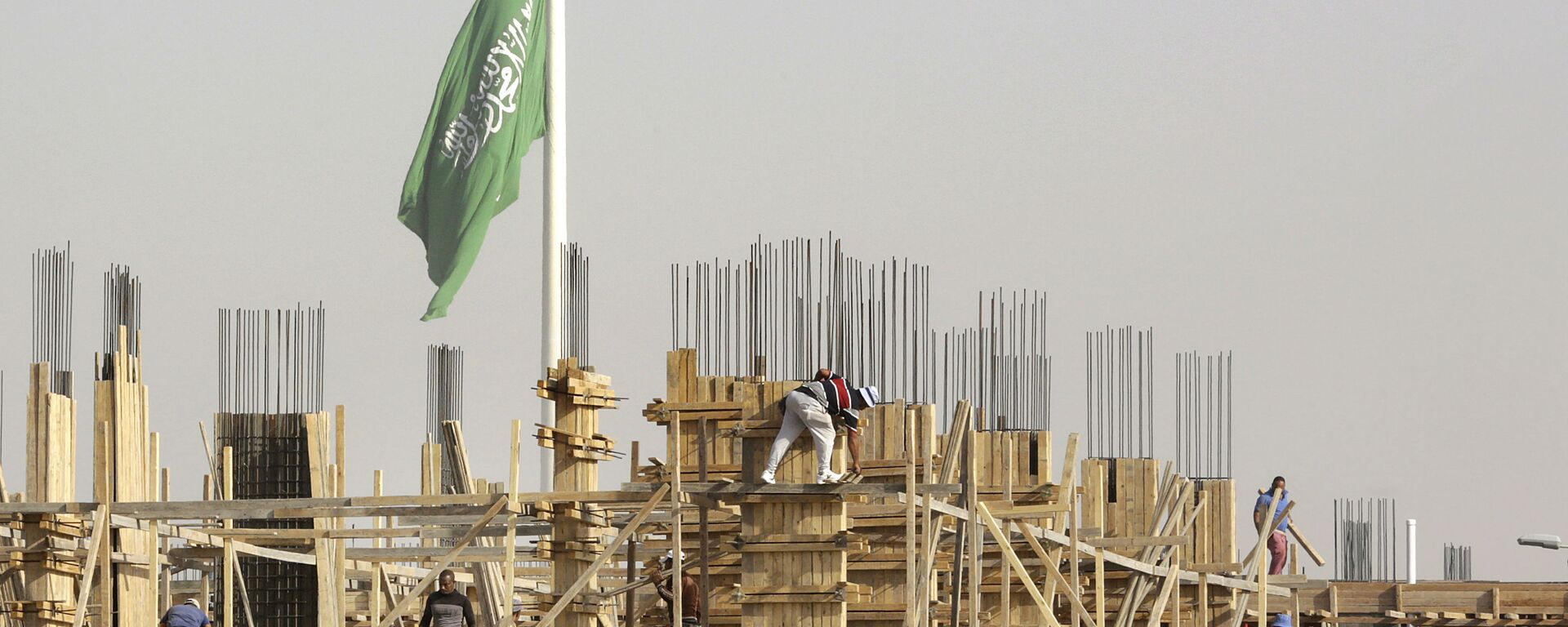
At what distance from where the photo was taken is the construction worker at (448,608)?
2534cm

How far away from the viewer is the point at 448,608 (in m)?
25.4

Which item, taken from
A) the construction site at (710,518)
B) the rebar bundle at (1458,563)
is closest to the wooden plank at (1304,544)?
the construction site at (710,518)

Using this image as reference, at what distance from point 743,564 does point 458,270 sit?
18527 millimetres

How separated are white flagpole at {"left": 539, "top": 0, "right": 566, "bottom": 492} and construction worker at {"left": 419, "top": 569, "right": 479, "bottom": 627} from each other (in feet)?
40.5

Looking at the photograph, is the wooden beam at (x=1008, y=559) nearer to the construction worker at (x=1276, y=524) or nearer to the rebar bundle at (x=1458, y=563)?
the construction worker at (x=1276, y=524)

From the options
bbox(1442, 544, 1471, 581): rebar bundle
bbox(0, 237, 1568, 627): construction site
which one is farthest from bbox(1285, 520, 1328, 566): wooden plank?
bbox(1442, 544, 1471, 581): rebar bundle

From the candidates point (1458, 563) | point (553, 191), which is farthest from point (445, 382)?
point (1458, 563)

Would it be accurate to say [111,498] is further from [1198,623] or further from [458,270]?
→ [458,270]

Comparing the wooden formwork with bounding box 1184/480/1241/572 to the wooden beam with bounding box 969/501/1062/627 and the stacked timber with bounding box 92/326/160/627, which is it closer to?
the wooden beam with bounding box 969/501/1062/627

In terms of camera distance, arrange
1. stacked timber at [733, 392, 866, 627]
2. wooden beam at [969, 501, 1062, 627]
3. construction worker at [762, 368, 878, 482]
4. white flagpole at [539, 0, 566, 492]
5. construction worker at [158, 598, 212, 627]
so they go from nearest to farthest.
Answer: wooden beam at [969, 501, 1062, 627] → construction worker at [762, 368, 878, 482] → stacked timber at [733, 392, 866, 627] → construction worker at [158, 598, 212, 627] → white flagpole at [539, 0, 566, 492]

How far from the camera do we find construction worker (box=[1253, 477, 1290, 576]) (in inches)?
1214

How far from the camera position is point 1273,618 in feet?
116

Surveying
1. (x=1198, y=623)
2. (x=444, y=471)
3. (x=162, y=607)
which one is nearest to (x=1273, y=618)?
(x=1198, y=623)

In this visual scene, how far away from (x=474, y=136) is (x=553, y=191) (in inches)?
65.9
